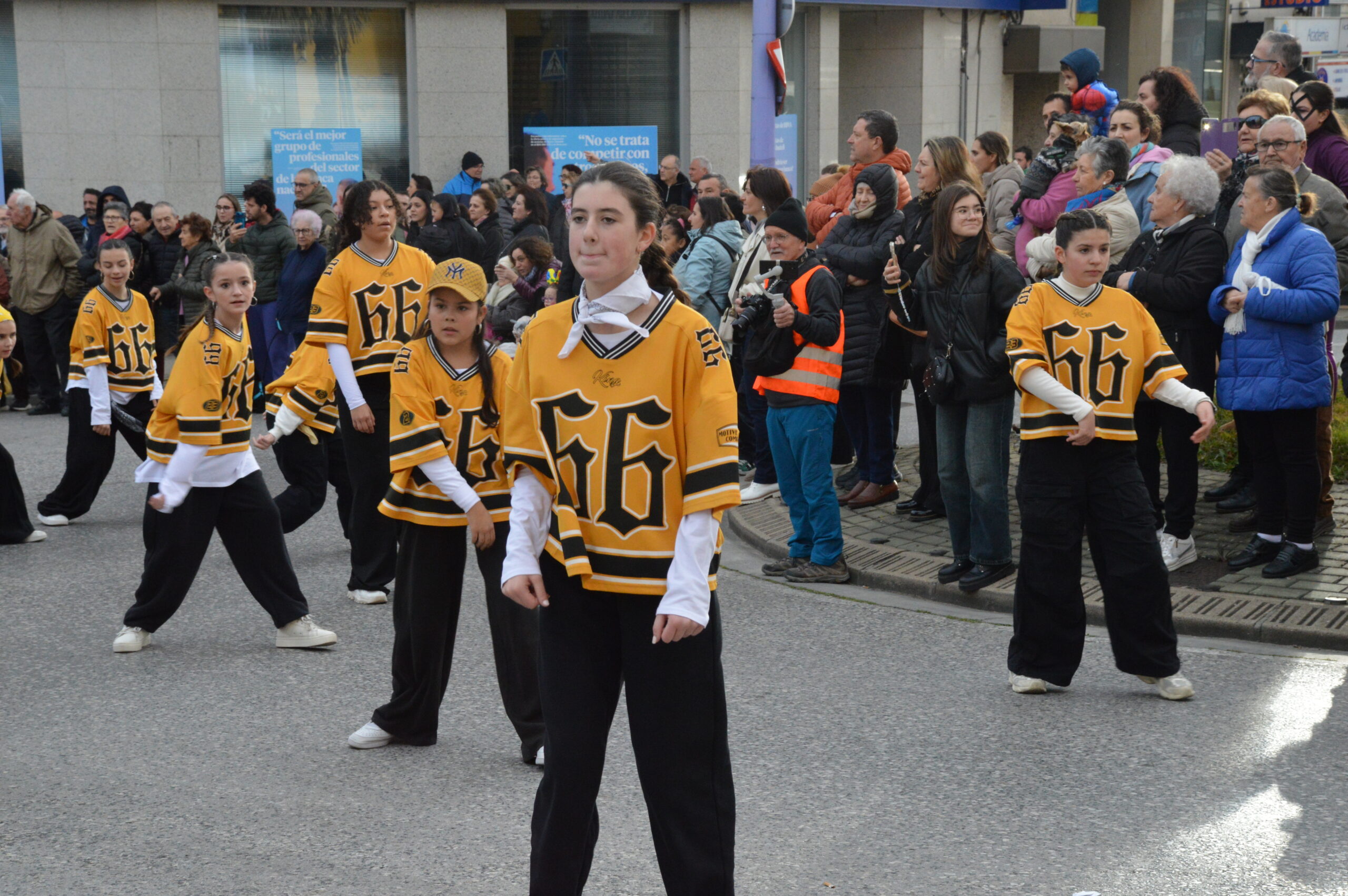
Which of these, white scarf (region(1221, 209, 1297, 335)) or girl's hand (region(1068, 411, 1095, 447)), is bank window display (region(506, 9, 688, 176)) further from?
girl's hand (region(1068, 411, 1095, 447))

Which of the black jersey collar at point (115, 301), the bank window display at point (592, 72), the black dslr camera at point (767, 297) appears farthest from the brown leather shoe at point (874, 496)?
the bank window display at point (592, 72)

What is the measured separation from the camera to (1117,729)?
5.59 m

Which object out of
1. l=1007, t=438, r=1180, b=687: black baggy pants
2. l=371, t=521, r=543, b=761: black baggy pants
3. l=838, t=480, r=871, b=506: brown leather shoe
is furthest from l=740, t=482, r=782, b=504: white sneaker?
l=371, t=521, r=543, b=761: black baggy pants

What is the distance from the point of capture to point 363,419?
7203 mm

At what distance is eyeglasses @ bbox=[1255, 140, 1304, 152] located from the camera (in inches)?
316

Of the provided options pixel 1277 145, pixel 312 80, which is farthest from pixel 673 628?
pixel 312 80

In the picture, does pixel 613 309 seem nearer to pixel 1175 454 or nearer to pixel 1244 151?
pixel 1175 454

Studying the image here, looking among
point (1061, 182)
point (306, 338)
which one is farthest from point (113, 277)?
point (1061, 182)

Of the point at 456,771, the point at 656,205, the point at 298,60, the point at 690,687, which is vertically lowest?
the point at 456,771

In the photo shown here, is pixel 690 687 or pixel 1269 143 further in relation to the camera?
pixel 1269 143

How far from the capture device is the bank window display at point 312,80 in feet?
67.2

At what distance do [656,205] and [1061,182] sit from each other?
602cm

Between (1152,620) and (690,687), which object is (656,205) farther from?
(1152,620)

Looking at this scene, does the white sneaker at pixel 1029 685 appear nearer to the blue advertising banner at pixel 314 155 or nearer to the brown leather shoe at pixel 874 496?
the brown leather shoe at pixel 874 496
